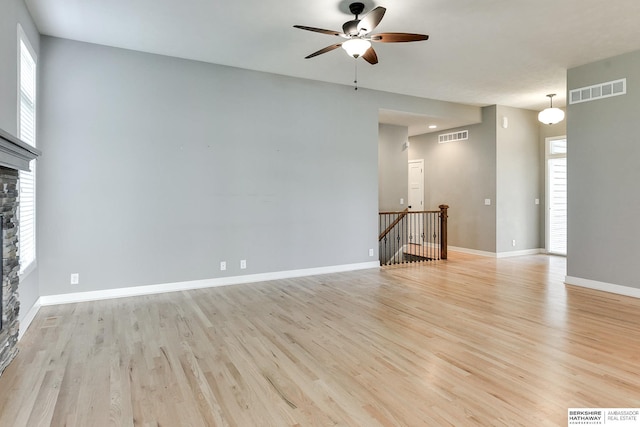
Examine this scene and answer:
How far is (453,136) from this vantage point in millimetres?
8828

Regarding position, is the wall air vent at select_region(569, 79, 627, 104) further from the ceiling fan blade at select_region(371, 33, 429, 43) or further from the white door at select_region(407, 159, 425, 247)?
the white door at select_region(407, 159, 425, 247)

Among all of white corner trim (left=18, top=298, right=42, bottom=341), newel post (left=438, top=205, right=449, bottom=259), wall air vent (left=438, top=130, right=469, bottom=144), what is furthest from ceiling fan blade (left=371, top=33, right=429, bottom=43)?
wall air vent (left=438, top=130, right=469, bottom=144)

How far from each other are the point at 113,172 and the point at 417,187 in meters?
7.24

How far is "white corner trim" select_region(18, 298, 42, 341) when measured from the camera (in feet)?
11.4

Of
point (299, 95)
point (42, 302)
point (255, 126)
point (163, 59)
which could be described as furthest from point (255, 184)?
point (42, 302)

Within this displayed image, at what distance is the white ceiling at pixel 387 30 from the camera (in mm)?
3697

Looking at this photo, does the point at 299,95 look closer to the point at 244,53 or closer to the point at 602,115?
the point at 244,53

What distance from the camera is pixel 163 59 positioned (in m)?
5.02

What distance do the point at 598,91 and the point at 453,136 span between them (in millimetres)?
3697

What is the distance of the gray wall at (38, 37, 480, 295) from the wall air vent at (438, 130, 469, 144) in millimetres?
2891

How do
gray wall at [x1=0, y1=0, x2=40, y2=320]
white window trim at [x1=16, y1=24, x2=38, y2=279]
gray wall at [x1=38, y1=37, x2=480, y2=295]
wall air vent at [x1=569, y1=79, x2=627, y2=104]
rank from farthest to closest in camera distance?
wall air vent at [x1=569, y1=79, x2=627, y2=104], gray wall at [x1=38, y1=37, x2=480, y2=295], white window trim at [x1=16, y1=24, x2=38, y2=279], gray wall at [x1=0, y1=0, x2=40, y2=320]

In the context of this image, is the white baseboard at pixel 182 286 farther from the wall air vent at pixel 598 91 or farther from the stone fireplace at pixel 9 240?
the wall air vent at pixel 598 91

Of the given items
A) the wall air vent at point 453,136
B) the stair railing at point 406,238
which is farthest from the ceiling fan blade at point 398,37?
the wall air vent at point 453,136

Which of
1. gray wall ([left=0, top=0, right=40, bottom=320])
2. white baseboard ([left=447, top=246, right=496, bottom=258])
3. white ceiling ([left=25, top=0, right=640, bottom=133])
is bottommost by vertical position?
white baseboard ([left=447, top=246, right=496, bottom=258])
